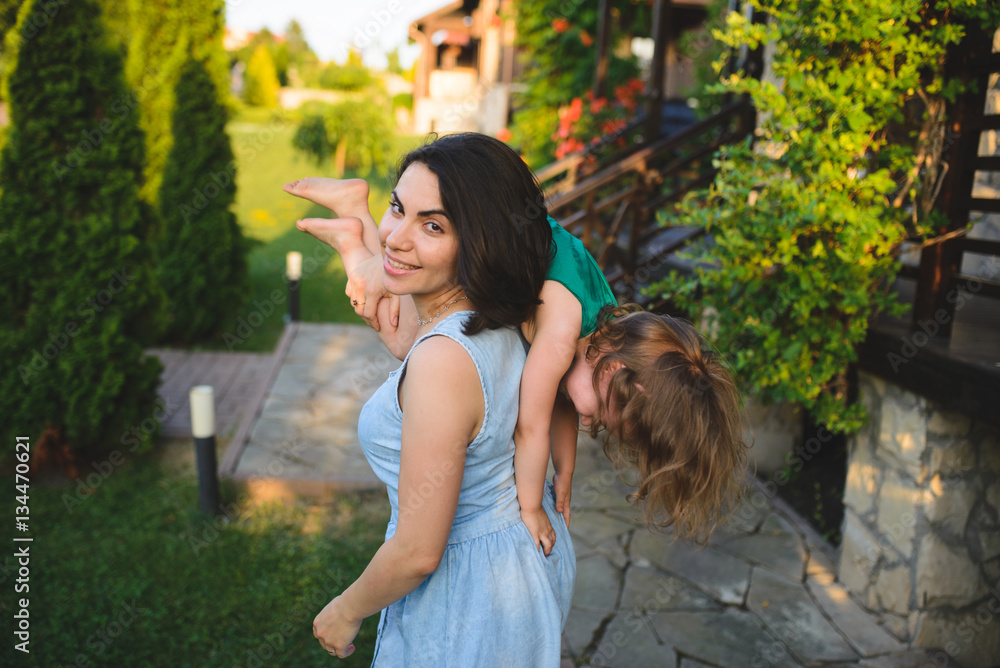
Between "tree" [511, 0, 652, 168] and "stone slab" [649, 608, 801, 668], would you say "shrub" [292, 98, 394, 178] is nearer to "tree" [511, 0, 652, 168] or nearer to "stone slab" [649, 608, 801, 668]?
"tree" [511, 0, 652, 168]

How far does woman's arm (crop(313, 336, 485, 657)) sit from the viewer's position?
3.84 ft

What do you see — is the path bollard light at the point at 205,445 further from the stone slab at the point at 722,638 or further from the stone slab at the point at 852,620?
the stone slab at the point at 852,620

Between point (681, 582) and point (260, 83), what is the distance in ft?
84.1

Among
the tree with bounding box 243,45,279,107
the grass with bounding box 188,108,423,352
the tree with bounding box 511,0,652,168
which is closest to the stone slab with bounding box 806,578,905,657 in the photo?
the grass with bounding box 188,108,423,352

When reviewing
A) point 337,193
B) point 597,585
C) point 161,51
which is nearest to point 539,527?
point 337,193

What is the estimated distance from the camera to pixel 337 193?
1653 mm

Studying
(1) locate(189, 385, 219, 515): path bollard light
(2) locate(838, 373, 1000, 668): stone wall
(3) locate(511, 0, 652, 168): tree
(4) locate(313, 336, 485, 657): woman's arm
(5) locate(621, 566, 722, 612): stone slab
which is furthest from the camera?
(3) locate(511, 0, 652, 168): tree

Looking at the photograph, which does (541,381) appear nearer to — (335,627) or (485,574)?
(485,574)

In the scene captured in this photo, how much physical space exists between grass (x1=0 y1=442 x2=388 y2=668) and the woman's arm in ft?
6.57

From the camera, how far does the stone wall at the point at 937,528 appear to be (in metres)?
2.85

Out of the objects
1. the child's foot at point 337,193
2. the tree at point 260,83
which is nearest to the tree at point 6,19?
the child's foot at point 337,193

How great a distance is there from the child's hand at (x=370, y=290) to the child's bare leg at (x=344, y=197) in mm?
78

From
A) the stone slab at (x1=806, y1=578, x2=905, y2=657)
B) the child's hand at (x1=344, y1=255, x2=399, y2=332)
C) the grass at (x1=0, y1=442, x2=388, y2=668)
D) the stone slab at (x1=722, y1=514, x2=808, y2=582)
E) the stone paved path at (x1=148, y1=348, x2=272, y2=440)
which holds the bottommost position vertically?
the stone paved path at (x1=148, y1=348, x2=272, y2=440)

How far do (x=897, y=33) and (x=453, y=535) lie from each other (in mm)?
2477
